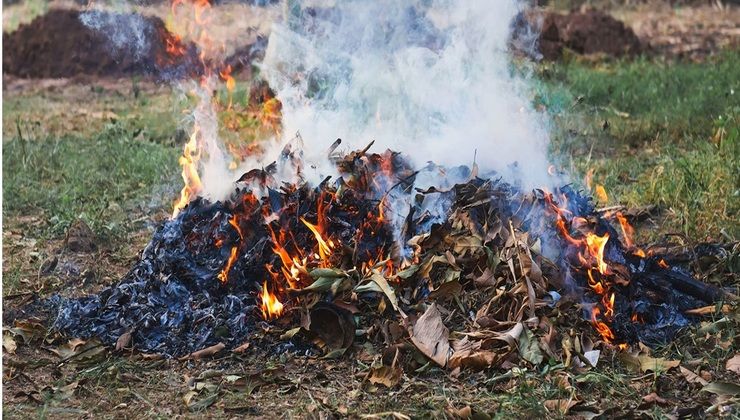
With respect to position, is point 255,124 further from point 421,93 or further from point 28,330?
point 28,330

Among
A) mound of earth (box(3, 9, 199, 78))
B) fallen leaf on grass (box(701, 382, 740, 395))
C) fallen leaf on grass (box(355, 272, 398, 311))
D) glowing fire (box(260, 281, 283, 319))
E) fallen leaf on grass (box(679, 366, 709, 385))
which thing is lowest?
mound of earth (box(3, 9, 199, 78))

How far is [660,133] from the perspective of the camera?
820cm

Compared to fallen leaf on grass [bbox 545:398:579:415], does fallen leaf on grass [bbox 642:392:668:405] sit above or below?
below

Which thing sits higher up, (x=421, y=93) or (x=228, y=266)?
(x=421, y=93)

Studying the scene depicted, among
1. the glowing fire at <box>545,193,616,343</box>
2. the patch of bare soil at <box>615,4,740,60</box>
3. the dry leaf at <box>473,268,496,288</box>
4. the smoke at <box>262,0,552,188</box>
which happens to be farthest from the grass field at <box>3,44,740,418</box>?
the smoke at <box>262,0,552,188</box>

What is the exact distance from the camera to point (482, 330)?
168 inches

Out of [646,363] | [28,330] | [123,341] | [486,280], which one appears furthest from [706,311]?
[28,330]

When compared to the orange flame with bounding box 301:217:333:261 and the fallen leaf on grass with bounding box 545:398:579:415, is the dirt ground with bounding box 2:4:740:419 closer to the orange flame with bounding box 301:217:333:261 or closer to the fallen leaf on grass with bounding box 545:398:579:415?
the fallen leaf on grass with bounding box 545:398:579:415

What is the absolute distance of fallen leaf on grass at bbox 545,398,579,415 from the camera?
3652mm

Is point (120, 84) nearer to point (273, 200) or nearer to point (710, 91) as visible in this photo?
point (710, 91)

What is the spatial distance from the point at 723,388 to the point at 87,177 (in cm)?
531

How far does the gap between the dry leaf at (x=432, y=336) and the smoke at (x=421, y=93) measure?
1.07 metres

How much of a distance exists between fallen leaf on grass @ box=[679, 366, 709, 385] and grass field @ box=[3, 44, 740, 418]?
0.09 feet

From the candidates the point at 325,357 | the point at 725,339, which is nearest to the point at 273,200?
the point at 325,357
